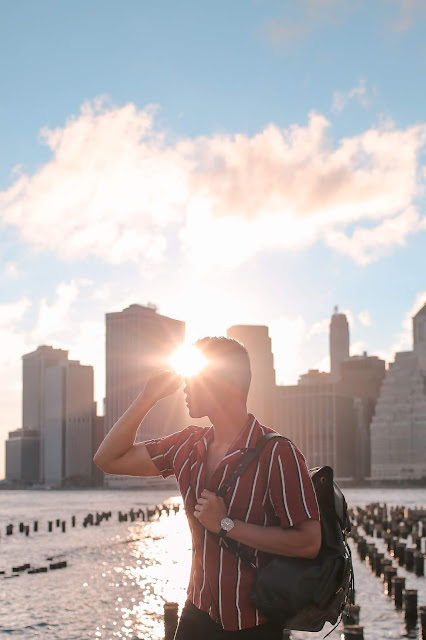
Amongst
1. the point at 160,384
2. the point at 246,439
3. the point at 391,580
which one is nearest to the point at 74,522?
the point at 391,580

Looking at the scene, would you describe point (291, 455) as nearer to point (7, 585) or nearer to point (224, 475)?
point (224, 475)

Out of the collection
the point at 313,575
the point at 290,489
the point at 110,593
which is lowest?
the point at 110,593

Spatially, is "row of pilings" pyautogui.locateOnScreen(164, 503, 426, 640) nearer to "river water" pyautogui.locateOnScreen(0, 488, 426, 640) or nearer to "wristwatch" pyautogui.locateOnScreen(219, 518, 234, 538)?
"river water" pyautogui.locateOnScreen(0, 488, 426, 640)

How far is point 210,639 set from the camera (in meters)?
4.89

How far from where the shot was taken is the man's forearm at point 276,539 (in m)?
4.52

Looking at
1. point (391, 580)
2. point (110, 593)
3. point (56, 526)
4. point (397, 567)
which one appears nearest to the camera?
point (391, 580)

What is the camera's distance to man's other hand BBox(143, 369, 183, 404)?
5.31m

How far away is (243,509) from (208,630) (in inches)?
32.3

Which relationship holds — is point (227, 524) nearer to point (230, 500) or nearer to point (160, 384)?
point (230, 500)

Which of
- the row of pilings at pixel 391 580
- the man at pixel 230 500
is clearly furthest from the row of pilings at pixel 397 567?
the man at pixel 230 500

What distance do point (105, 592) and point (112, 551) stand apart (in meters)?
20.2

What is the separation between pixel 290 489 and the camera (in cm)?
456

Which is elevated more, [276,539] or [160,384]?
[160,384]

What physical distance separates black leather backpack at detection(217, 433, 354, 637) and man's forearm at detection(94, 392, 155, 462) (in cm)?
89
